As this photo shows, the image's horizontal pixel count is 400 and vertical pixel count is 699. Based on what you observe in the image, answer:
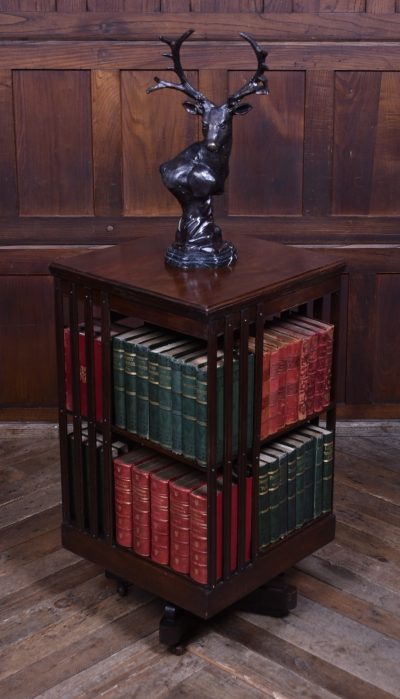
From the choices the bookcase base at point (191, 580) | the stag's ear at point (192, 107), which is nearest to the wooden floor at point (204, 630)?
the bookcase base at point (191, 580)

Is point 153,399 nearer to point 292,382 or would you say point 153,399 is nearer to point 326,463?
point 292,382

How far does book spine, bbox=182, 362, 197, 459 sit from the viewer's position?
2984 mm

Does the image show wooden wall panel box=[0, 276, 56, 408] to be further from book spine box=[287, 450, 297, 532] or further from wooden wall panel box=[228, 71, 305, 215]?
book spine box=[287, 450, 297, 532]

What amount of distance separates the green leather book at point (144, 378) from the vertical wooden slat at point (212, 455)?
0.71ft

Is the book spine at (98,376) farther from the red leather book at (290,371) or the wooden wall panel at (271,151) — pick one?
the wooden wall panel at (271,151)

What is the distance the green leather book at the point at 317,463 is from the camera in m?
3.36

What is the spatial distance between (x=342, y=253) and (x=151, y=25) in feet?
3.75

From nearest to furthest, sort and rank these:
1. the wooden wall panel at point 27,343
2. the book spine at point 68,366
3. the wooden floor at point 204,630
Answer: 1. the wooden floor at point 204,630
2. the book spine at point 68,366
3. the wooden wall panel at point 27,343

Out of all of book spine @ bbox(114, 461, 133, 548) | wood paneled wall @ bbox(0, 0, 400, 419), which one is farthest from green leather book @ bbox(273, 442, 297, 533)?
wood paneled wall @ bbox(0, 0, 400, 419)

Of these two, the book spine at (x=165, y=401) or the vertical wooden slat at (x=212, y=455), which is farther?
the book spine at (x=165, y=401)

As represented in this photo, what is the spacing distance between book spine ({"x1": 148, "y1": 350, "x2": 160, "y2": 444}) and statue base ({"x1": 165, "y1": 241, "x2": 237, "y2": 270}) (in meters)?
0.29

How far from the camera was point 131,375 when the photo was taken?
3154 millimetres

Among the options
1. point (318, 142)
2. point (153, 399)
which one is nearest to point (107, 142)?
point (318, 142)

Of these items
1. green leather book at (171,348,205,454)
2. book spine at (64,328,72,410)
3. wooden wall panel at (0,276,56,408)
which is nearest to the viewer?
green leather book at (171,348,205,454)
